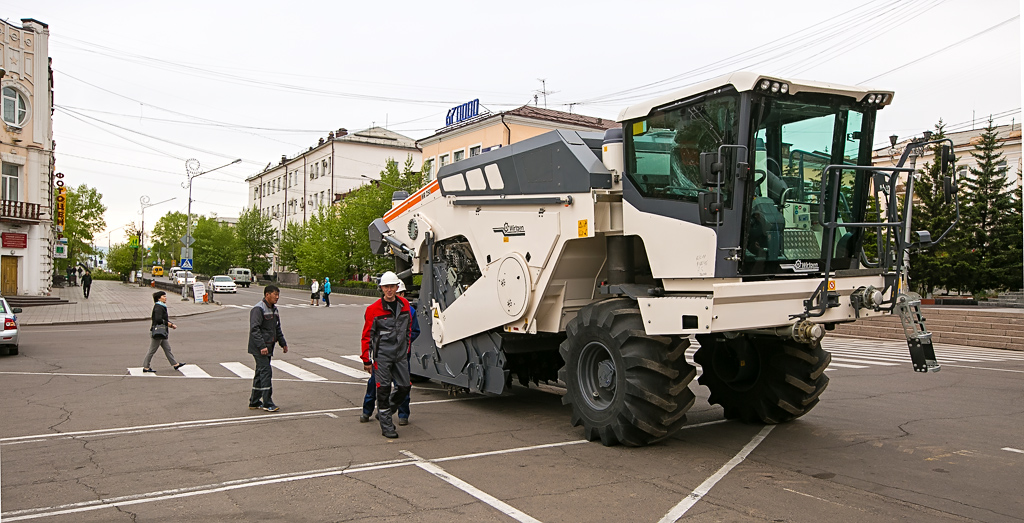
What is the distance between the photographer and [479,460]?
7254 millimetres

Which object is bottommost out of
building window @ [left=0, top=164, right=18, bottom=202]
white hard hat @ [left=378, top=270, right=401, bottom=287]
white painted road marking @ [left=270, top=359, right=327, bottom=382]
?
white painted road marking @ [left=270, top=359, right=327, bottom=382]

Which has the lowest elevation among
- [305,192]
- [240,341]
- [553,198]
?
[240,341]

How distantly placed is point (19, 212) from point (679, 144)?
121ft

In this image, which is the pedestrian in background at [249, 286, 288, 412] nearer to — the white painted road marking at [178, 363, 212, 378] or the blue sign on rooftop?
the white painted road marking at [178, 363, 212, 378]

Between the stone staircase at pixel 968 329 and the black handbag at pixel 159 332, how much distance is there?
16644mm

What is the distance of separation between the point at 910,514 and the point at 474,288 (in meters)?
5.78

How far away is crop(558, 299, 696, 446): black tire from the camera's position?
7.41 metres

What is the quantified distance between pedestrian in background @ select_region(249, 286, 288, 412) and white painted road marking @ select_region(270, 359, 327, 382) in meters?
2.96

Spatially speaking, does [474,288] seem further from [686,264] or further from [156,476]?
[156,476]

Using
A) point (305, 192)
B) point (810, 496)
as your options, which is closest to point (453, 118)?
point (305, 192)

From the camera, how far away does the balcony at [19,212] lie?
3453 centimetres

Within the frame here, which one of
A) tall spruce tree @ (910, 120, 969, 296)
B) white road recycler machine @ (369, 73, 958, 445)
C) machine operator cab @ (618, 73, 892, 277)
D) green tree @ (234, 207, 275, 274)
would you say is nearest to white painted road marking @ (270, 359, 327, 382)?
white road recycler machine @ (369, 73, 958, 445)

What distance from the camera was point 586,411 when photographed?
812 cm

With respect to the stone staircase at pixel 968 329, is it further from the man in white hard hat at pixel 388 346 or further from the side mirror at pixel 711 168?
the man in white hard hat at pixel 388 346
